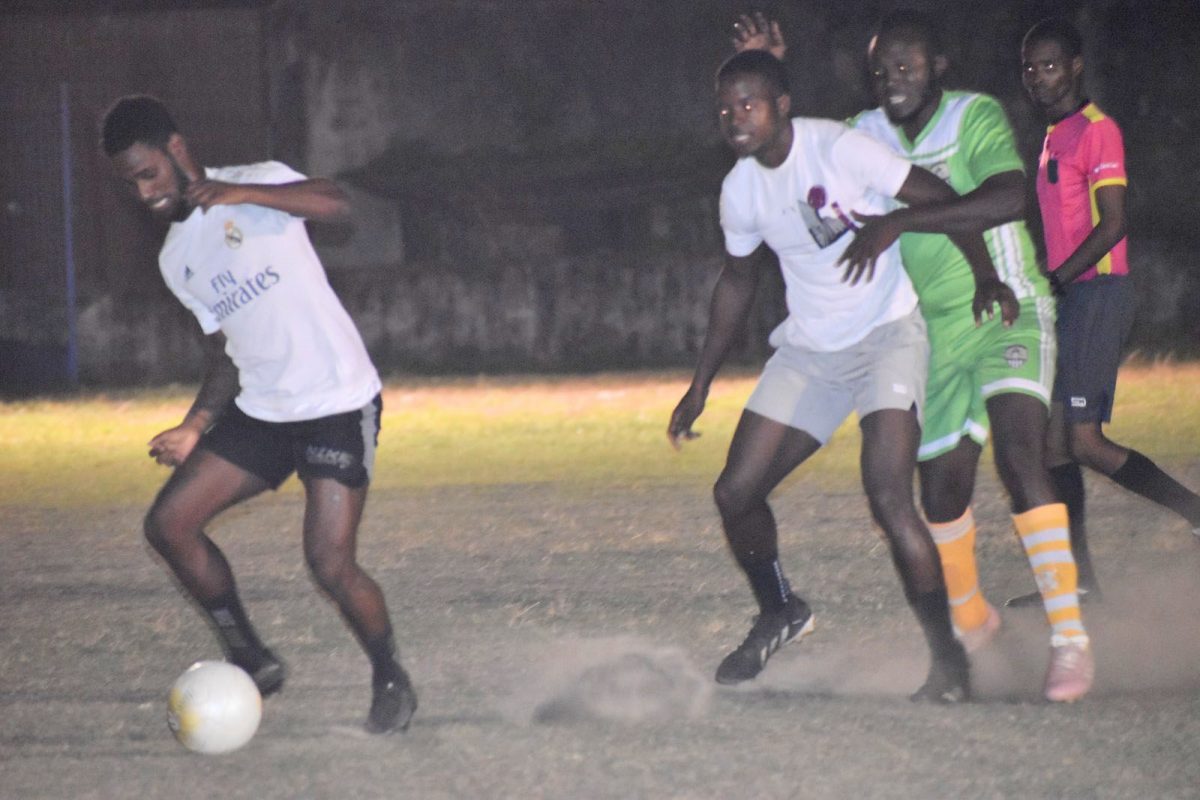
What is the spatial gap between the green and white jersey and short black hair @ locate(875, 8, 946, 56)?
0.20m

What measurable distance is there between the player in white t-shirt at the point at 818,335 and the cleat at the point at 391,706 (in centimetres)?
112

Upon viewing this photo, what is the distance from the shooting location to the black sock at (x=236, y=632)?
5559 mm

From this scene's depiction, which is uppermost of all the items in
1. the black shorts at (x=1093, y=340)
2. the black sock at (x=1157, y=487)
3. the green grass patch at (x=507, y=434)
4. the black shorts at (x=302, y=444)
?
the black shorts at (x=1093, y=340)

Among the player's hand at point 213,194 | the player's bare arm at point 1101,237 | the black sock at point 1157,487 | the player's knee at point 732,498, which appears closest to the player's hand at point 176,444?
the player's hand at point 213,194

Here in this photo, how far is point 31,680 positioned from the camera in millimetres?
6074

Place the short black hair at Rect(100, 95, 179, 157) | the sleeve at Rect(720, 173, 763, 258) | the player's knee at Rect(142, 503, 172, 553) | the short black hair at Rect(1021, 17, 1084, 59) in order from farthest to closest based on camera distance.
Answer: the short black hair at Rect(1021, 17, 1084, 59)
the sleeve at Rect(720, 173, 763, 258)
the player's knee at Rect(142, 503, 172, 553)
the short black hair at Rect(100, 95, 179, 157)

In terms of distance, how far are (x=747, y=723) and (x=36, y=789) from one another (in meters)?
2.12

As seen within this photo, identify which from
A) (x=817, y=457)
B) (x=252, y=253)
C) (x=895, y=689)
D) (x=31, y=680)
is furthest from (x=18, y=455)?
(x=895, y=689)

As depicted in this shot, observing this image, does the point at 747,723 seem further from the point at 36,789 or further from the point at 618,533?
the point at 618,533

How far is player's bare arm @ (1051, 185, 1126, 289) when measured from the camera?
6.15 meters

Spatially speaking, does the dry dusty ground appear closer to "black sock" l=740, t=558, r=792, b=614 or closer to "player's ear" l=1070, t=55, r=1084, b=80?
"black sock" l=740, t=558, r=792, b=614

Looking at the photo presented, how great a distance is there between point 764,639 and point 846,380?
0.96m

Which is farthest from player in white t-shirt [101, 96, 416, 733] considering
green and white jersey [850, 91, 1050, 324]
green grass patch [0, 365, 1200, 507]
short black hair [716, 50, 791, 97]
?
green grass patch [0, 365, 1200, 507]

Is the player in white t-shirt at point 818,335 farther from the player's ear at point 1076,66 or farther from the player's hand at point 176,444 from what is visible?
the player's hand at point 176,444
